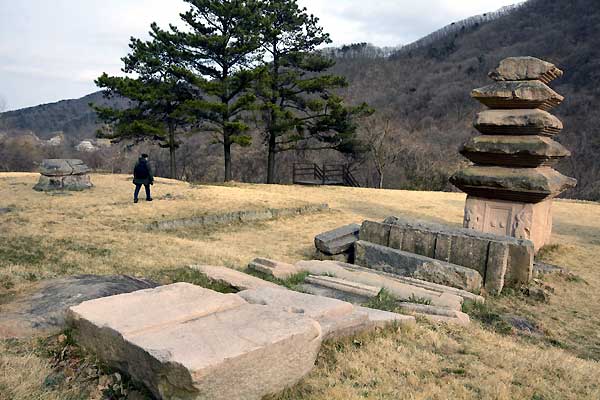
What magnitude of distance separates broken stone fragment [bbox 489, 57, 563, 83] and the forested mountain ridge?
18194 mm

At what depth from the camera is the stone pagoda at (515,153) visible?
303 inches

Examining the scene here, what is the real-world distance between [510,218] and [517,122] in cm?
178

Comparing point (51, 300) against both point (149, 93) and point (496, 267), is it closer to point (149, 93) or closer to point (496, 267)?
point (496, 267)

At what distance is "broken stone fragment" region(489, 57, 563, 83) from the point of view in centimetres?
784

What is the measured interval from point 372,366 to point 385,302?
180 centimetres

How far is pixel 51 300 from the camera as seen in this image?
373 centimetres

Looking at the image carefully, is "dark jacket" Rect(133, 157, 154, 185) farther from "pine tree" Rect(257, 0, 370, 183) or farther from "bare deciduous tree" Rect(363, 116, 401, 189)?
"bare deciduous tree" Rect(363, 116, 401, 189)

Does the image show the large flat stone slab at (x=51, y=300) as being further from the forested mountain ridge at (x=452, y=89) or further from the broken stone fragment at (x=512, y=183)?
the forested mountain ridge at (x=452, y=89)

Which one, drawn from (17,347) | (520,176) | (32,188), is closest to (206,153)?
(32,188)

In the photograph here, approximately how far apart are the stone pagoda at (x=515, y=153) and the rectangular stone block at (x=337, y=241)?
8.27 ft

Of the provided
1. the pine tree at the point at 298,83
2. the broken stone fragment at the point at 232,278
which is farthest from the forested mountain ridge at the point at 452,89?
the broken stone fragment at the point at 232,278

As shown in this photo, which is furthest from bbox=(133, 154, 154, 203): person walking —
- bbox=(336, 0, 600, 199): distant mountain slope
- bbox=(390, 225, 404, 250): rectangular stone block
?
bbox=(336, 0, 600, 199): distant mountain slope

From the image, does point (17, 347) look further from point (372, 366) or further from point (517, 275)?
point (517, 275)

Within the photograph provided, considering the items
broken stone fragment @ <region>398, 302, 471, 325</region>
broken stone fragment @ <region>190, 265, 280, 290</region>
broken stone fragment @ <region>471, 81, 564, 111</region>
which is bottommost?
broken stone fragment @ <region>398, 302, 471, 325</region>
